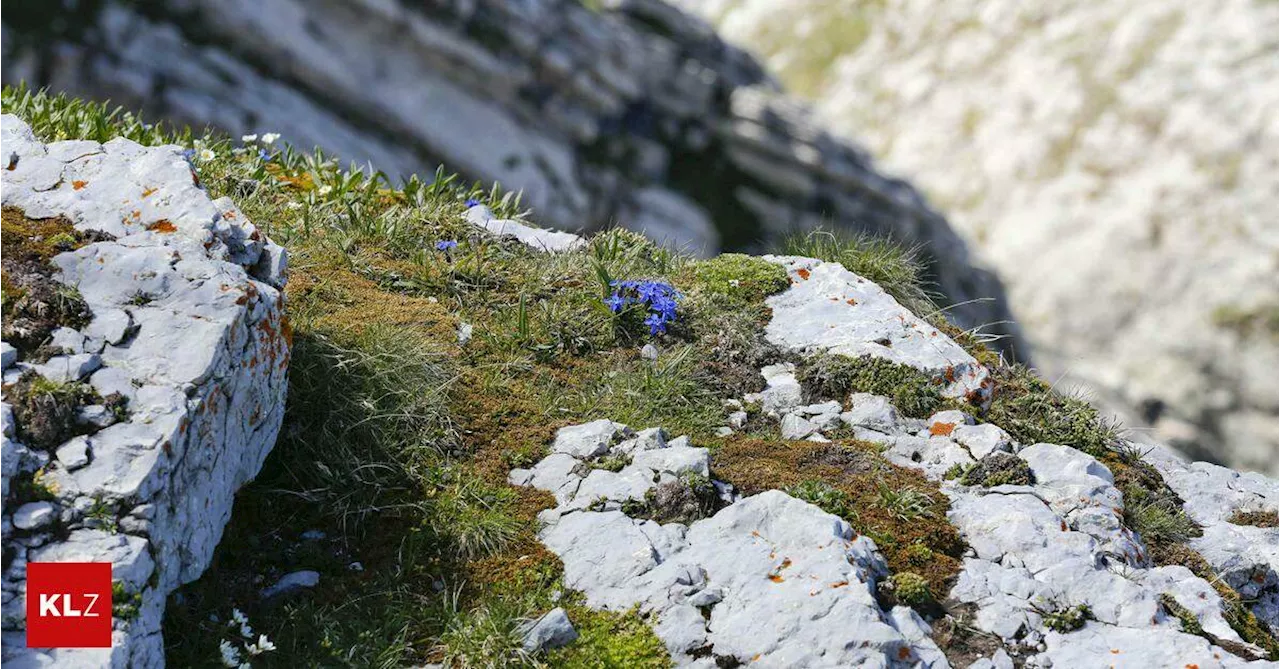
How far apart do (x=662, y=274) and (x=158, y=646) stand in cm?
590

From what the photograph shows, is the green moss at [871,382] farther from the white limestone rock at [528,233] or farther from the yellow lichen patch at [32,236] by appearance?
the yellow lichen patch at [32,236]

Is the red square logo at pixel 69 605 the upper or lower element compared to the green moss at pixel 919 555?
lower

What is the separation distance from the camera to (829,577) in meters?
6.39

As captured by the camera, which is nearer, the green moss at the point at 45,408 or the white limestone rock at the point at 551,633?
the green moss at the point at 45,408

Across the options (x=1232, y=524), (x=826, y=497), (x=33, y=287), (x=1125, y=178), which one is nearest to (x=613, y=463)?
(x=826, y=497)

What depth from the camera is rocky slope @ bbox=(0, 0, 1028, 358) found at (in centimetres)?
3478

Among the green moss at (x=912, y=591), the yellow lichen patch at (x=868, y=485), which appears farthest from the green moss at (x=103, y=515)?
the green moss at (x=912, y=591)

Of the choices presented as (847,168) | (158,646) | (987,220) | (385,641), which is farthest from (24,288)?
(987,220)

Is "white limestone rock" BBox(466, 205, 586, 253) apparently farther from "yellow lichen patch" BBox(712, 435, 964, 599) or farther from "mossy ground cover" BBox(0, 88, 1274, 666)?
"yellow lichen patch" BBox(712, 435, 964, 599)

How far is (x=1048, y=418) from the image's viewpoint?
8.57 meters

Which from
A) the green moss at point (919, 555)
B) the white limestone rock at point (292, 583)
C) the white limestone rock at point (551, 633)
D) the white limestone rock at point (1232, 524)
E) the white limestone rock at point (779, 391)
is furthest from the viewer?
the white limestone rock at point (779, 391)

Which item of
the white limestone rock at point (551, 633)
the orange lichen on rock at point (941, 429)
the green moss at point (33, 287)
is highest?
the orange lichen on rock at point (941, 429)

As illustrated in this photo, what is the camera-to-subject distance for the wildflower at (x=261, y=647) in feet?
19.5

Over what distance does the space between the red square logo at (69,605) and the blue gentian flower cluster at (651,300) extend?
4.91 metres
